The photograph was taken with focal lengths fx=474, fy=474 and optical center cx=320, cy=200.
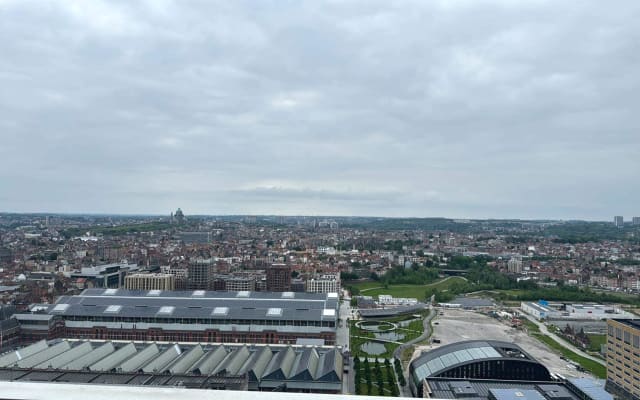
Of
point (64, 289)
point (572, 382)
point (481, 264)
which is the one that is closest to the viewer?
point (572, 382)

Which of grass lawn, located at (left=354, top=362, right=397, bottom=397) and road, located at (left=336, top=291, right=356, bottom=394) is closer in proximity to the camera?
grass lawn, located at (left=354, top=362, right=397, bottom=397)

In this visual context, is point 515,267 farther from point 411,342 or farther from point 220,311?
point 220,311

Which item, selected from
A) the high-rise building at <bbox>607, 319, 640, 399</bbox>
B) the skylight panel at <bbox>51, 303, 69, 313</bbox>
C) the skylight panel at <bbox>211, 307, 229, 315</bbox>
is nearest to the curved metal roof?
the high-rise building at <bbox>607, 319, 640, 399</bbox>

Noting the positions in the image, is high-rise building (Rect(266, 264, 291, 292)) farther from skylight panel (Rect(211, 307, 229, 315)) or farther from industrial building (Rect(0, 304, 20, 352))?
industrial building (Rect(0, 304, 20, 352))

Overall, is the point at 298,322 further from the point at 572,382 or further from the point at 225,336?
the point at 572,382

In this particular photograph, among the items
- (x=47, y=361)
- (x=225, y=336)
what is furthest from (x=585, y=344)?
(x=47, y=361)

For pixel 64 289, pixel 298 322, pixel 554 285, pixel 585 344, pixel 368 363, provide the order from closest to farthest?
pixel 368 363 → pixel 298 322 → pixel 585 344 → pixel 64 289 → pixel 554 285

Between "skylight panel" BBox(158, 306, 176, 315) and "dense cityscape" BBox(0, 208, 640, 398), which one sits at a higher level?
"skylight panel" BBox(158, 306, 176, 315)
